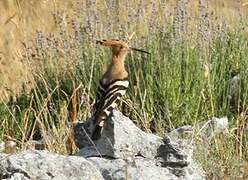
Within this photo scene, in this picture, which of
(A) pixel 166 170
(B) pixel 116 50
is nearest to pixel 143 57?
(B) pixel 116 50

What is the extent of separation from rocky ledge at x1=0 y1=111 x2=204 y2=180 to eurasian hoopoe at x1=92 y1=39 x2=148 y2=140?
0.15 metres

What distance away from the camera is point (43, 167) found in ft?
14.0

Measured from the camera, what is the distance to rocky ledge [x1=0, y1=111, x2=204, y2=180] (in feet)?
14.0

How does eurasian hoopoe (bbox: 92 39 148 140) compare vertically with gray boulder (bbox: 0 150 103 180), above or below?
above

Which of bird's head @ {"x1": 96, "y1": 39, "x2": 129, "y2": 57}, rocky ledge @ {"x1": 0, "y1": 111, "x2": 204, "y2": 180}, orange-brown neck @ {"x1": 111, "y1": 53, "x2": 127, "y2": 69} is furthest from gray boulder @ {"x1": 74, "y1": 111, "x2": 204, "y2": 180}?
bird's head @ {"x1": 96, "y1": 39, "x2": 129, "y2": 57}

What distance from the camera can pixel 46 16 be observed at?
1271 centimetres

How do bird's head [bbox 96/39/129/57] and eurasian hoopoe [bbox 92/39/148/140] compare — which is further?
bird's head [bbox 96/39/129/57]

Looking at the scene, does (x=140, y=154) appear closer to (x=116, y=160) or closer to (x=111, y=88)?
(x=116, y=160)

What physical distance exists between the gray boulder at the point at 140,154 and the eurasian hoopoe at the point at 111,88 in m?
0.27

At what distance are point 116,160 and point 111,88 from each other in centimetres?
96

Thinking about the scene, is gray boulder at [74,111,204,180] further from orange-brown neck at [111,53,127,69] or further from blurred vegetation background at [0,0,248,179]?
blurred vegetation background at [0,0,248,179]

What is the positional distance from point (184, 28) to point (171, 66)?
498 mm

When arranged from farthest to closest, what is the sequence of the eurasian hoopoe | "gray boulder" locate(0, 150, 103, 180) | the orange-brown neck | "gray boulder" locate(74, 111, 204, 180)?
1. the orange-brown neck
2. the eurasian hoopoe
3. "gray boulder" locate(74, 111, 204, 180)
4. "gray boulder" locate(0, 150, 103, 180)

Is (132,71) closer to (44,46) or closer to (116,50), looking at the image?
(44,46)
